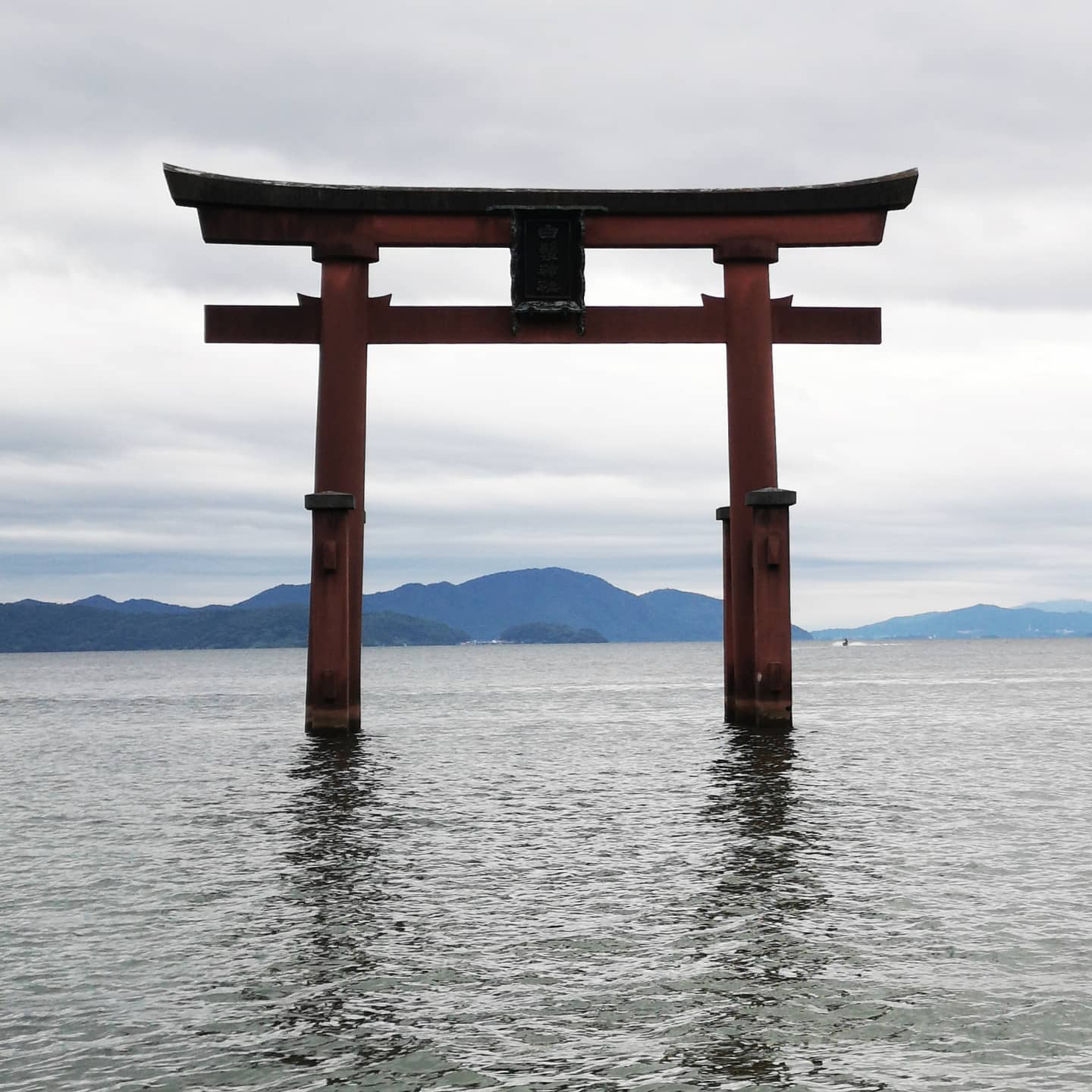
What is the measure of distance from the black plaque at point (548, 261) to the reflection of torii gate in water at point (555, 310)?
0.02 metres

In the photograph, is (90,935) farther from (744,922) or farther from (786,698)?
(786,698)

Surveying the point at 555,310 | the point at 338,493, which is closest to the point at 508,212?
the point at 555,310

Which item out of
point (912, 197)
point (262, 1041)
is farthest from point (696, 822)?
point (912, 197)

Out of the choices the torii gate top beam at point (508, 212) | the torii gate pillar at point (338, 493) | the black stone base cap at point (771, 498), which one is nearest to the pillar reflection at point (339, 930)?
the torii gate pillar at point (338, 493)

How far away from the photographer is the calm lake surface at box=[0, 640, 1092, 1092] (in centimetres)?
580

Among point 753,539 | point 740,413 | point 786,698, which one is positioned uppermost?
point 740,413

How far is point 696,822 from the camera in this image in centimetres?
1241

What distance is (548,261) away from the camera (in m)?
18.6

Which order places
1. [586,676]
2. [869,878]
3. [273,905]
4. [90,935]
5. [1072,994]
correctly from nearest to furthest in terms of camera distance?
[1072,994] → [90,935] → [273,905] → [869,878] → [586,676]

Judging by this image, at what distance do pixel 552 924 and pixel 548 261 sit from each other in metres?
12.4

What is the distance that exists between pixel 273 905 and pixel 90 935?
4.14ft

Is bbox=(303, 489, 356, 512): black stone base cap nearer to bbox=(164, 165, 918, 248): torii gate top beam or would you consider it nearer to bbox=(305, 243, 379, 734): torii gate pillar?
bbox=(305, 243, 379, 734): torii gate pillar

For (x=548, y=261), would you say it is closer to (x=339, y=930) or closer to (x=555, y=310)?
(x=555, y=310)

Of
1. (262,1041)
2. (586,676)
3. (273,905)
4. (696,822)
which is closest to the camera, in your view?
(262,1041)
